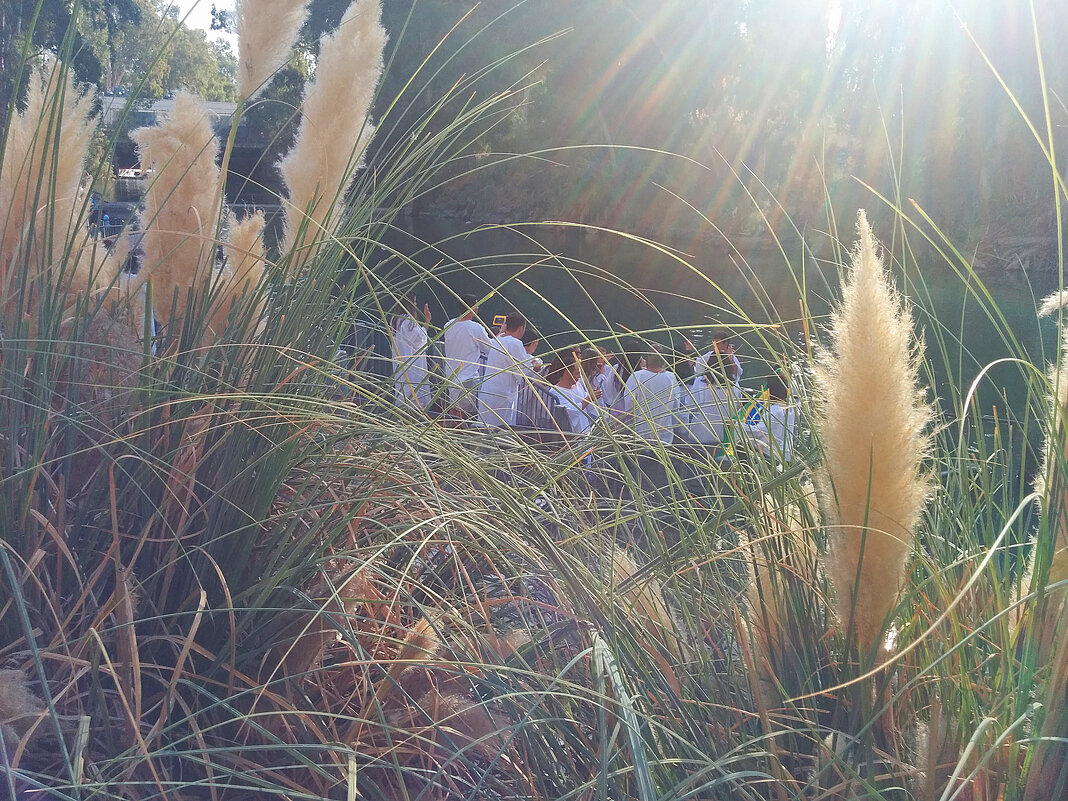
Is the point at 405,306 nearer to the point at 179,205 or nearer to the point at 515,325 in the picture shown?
the point at 179,205

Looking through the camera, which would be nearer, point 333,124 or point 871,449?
point 871,449

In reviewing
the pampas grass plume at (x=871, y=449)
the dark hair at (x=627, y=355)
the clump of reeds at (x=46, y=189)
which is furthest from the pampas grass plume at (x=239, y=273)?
the pampas grass plume at (x=871, y=449)

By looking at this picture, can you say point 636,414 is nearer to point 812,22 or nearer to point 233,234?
point 233,234

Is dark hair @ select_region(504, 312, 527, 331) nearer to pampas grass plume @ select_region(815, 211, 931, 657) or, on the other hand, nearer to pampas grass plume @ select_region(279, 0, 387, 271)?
pampas grass plume @ select_region(279, 0, 387, 271)

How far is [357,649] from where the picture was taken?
1.30m

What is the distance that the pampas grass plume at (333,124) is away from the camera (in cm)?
199

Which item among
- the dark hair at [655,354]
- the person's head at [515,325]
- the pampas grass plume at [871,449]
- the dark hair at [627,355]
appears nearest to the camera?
the pampas grass plume at [871,449]

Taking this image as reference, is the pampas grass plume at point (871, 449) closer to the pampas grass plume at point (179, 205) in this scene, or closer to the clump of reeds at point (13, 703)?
the clump of reeds at point (13, 703)

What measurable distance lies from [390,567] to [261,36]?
1.24m

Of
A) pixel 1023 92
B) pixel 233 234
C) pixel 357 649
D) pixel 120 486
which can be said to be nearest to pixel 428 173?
pixel 233 234

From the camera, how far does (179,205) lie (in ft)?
6.61

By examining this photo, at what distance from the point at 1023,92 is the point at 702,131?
8097 mm

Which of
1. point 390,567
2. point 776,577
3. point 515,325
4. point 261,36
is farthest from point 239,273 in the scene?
point 515,325

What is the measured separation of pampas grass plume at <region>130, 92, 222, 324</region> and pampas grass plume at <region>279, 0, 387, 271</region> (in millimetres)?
180
